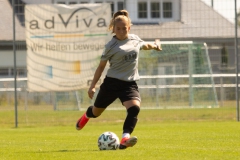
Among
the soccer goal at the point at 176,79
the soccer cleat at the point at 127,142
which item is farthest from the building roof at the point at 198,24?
the soccer cleat at the point at 127,142

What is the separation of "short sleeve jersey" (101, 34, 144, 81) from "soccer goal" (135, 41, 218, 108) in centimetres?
1183

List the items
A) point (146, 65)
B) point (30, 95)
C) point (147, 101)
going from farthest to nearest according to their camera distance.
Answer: point (146, 65)
point (147, 101)
point (30, 95)

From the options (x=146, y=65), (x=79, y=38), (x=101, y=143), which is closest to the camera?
(x=101, y=143)

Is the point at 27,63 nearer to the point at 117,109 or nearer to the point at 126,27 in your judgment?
the point at 117,109

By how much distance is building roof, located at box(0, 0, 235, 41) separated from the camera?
1786cm

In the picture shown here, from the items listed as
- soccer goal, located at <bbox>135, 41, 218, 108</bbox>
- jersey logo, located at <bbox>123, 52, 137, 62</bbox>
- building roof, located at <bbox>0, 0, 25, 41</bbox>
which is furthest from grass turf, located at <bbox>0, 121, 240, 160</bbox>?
soccer goal, located at <bbox>135, 41, 218, 108</bbox>

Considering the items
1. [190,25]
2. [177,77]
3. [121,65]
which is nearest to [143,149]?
[121,65]

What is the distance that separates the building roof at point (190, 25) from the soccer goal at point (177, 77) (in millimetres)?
2581

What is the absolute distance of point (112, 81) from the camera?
915 centimetres

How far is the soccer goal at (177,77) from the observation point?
21672 millimetres

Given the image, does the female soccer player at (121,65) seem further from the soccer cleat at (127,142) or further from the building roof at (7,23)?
A: the building roof at (7,23)

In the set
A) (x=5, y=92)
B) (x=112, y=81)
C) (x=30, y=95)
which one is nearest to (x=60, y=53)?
(x=30, y=95)

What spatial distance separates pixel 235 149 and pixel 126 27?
83.9 inches

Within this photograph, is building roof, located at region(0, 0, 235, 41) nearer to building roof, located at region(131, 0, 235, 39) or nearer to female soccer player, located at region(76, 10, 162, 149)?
building roof, located at region(131, 0, 235, 39)
